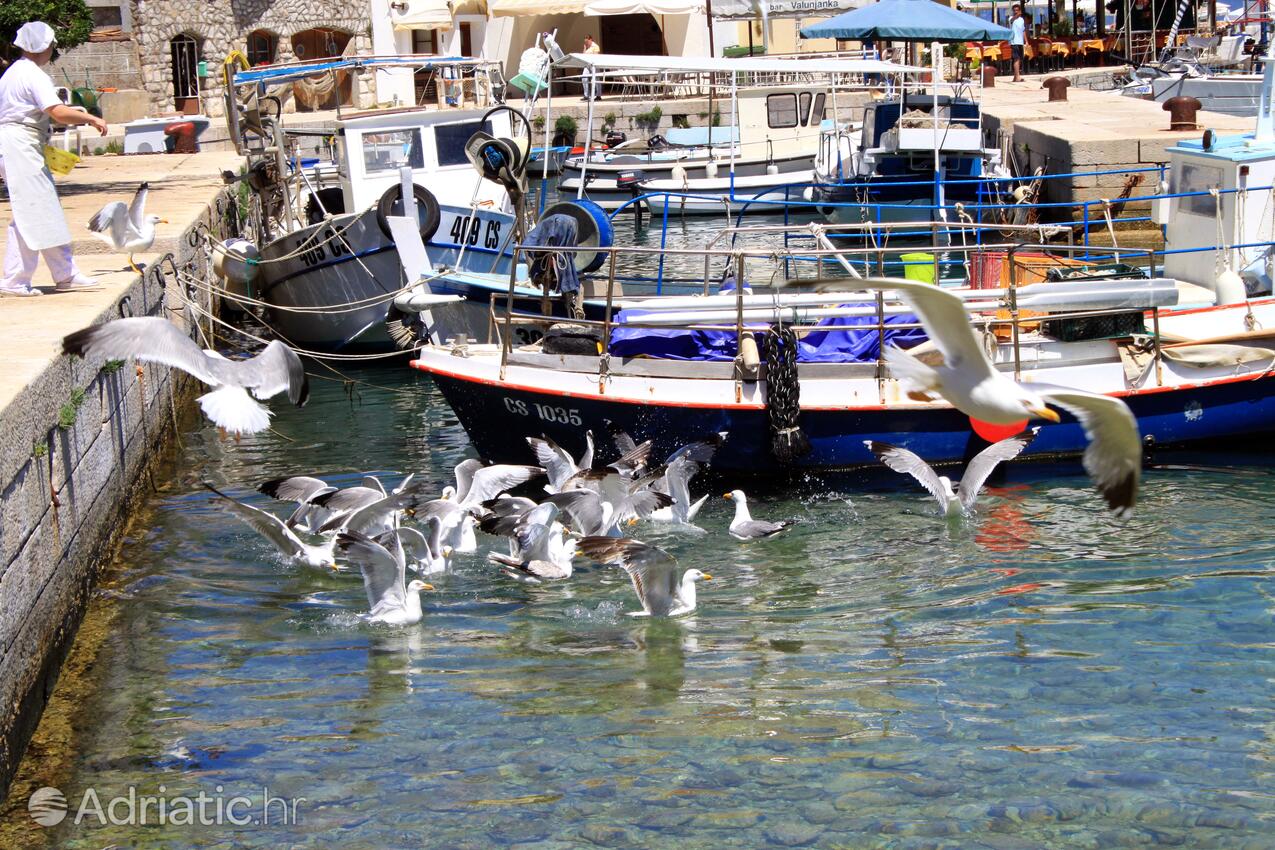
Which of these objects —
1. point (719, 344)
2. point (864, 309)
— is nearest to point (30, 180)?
point (719, 344)

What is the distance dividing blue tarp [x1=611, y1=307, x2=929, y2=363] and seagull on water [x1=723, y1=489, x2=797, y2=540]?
1356mm

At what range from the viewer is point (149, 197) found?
55.3 ft

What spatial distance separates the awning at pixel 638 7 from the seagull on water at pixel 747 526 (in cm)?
2337

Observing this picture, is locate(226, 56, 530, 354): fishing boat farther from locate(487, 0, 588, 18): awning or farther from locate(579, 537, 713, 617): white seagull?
locate(487, 0, 588, 18): awning

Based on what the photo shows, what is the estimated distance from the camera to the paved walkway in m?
7.90

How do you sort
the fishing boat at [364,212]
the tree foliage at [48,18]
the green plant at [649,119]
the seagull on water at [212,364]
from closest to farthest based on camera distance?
the seagull on water at [212,364] < the fishing boat at [364,212] < the tree foliage at [48,18] < the green plant at [649,119]

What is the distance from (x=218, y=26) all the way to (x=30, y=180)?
2927cm

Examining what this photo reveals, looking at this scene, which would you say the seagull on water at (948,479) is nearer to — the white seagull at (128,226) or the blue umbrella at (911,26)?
the white seagull at (128,226)

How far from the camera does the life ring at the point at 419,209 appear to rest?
14.5 m

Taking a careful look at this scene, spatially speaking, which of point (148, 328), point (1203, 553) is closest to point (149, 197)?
point (148, 328)

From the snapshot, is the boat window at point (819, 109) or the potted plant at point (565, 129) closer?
the boat window at point (819, 109)

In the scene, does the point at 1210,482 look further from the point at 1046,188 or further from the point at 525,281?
the point at 1046,188

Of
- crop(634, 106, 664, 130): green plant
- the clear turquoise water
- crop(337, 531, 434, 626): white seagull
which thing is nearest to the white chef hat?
the clear turquoise water

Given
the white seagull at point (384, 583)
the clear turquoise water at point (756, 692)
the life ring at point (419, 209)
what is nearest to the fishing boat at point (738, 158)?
the life ring at point (419, 209)
